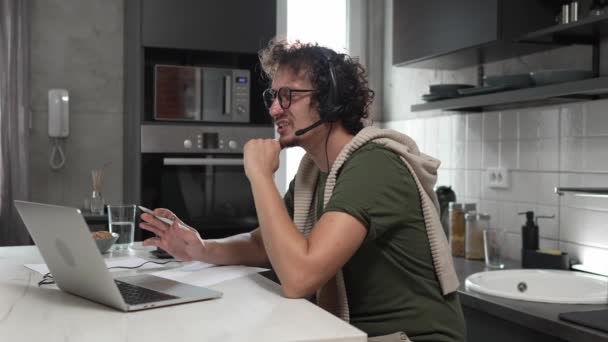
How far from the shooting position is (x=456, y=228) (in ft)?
9.08

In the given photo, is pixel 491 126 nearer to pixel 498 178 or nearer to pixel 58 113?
pixel 498 178

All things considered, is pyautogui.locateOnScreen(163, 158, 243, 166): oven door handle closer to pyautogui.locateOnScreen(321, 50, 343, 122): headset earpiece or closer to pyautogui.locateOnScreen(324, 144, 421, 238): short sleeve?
pyautogui.locateOnScreen(321, 50, 343, 122): headset earpiece

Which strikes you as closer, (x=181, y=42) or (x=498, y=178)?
(x=498, y=178)

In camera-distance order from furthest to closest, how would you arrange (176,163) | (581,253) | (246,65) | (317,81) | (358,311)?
(246,65)
(176,163)
(581,253)
(317,81)
(358,311)

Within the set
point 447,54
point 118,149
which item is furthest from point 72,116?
point 447,54

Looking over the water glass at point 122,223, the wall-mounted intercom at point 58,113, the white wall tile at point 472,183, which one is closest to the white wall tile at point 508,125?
the white wall tile at point 472,183

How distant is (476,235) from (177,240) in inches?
55.6

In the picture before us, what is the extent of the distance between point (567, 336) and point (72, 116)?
2.75m

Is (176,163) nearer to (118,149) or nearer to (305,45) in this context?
(118,149)

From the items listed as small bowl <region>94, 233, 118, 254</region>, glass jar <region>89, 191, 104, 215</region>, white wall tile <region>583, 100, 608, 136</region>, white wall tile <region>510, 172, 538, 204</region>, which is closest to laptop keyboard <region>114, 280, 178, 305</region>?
small bowl <region>94, 233, 118, 254</region>

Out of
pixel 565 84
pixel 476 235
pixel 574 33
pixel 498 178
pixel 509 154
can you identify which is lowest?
pixel 476 235

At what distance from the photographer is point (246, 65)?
3518 mm

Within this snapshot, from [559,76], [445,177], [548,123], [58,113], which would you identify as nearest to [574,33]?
[559,76]

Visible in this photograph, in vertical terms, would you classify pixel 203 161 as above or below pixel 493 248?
above
